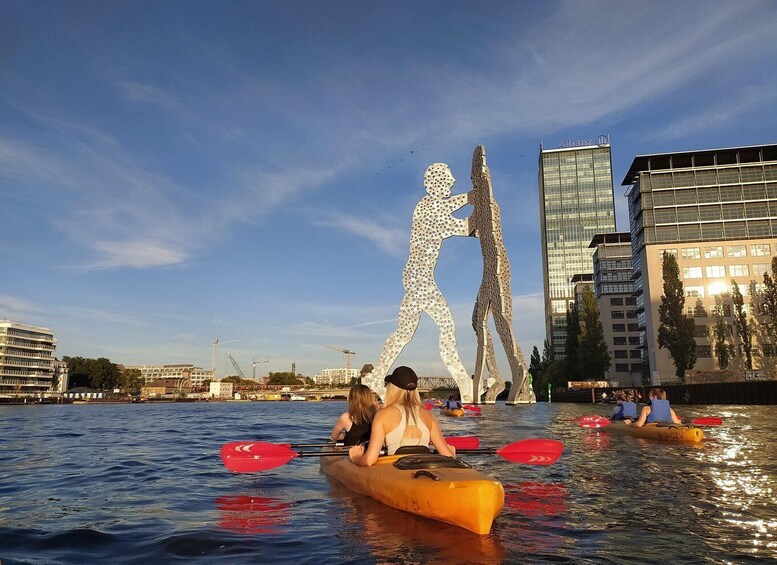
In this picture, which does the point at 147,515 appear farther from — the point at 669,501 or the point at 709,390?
the point at 709,390

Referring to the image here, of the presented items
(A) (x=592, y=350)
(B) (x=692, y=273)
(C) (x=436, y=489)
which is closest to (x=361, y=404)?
(C) (x=436, y=489)

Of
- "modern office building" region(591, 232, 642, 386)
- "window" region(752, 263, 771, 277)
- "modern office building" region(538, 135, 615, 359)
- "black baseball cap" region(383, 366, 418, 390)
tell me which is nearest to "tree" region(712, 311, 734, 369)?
"window" region(752, 263, 771, 277)

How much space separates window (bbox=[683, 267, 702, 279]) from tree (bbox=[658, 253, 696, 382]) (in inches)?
300

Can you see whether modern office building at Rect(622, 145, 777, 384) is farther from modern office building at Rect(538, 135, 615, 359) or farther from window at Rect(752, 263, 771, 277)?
modern office building at Rect(538, 135, 615, 359)

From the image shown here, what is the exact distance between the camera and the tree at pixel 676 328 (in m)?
54.2

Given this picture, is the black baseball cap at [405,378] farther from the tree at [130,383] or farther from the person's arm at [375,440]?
the tree at [130,383]

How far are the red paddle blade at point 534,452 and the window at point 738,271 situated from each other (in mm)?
64345

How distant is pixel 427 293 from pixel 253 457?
3345 centimetres

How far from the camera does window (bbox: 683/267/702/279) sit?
63.2 meters

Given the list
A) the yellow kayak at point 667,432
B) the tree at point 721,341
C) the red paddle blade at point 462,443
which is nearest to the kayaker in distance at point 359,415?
the red paddle blade at point 462,443

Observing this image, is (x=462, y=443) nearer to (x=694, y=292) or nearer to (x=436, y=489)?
(x=436, y=489)

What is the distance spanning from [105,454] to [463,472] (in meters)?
10.7

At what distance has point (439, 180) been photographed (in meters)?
43.3

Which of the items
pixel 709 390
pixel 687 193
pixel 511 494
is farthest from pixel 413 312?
pixel 687 193
